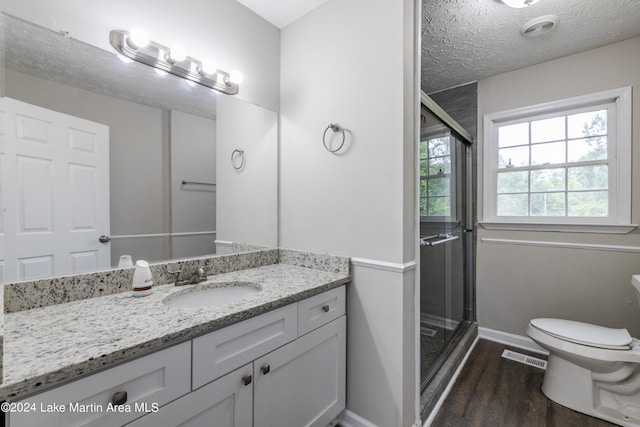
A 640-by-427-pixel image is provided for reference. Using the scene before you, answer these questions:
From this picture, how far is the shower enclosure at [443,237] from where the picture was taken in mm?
1740

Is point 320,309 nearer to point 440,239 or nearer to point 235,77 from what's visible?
point 440,239

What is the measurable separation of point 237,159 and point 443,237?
157 cm

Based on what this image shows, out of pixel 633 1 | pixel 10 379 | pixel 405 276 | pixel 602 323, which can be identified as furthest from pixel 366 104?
pixel 602 323

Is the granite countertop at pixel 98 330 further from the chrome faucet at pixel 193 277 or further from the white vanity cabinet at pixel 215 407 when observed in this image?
the white vanity cabinet at pixel 215 407

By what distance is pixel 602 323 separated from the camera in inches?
80.3

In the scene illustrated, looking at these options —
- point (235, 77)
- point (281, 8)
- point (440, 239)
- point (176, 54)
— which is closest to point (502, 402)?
point (440, 239)

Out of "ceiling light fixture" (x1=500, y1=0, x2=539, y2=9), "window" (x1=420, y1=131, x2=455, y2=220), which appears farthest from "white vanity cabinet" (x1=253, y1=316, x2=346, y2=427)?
"ceiling light fixture" (x1=500, y1=0, x2=539, y2=9)

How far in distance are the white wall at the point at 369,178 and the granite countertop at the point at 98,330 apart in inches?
14.8

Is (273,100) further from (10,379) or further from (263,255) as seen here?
(10,379)

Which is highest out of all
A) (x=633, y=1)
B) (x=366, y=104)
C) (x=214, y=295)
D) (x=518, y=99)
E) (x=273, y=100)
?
(x=633, y=1)

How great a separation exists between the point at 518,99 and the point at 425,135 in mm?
1269

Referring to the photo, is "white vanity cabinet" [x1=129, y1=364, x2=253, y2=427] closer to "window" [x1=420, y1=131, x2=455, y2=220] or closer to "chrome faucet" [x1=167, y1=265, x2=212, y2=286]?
"chrome faucet" [x1=167, y1=265, x2=212, y2=286]

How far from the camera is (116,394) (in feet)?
2.32

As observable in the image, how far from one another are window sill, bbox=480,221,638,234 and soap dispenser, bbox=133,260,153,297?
2.57 m
